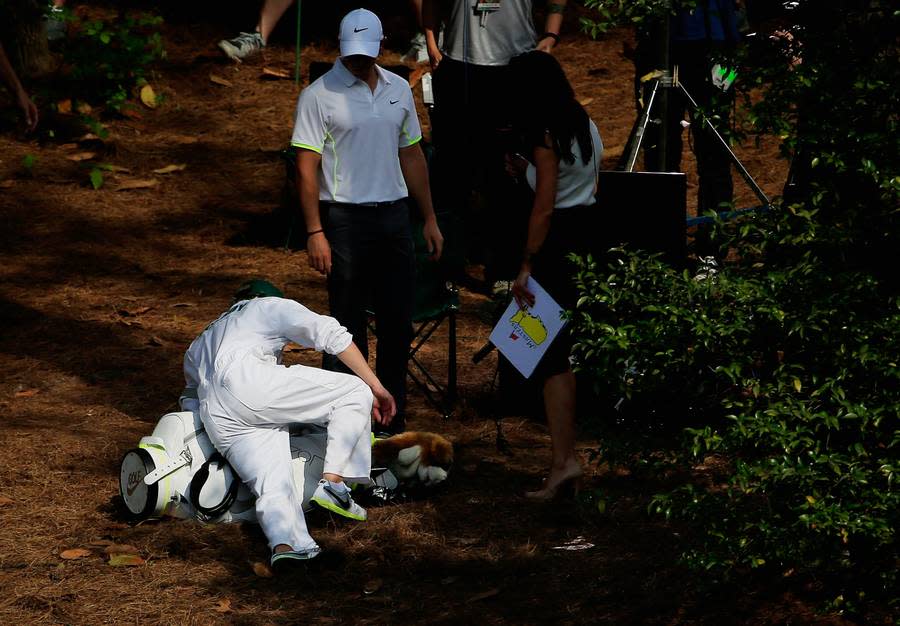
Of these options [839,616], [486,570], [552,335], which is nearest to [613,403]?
[552,335]

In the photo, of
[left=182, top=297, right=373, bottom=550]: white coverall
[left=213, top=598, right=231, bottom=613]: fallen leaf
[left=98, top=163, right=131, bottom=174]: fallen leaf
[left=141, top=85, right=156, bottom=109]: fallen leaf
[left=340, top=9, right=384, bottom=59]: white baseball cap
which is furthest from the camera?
[left=141, top=85, right=156, bottom=109]: fallen leaf

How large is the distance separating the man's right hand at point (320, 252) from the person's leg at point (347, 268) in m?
0.05

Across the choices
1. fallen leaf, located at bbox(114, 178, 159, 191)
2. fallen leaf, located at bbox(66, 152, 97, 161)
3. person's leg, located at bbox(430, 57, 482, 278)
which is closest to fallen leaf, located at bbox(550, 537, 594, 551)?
person's leg, located at bbox(430, 57, 482, 278)

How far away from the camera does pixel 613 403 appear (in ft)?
20.0

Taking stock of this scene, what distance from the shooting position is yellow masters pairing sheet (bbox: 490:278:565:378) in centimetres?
529

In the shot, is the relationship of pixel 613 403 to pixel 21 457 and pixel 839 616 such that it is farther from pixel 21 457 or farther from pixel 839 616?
pixel 21 457

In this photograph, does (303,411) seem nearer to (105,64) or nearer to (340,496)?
(340,496)

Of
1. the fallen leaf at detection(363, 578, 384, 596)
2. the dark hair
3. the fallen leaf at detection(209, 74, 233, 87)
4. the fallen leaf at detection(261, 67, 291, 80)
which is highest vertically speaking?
the dark hair

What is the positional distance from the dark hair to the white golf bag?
1.69 metres

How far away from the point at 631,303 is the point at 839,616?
1324 millimetres

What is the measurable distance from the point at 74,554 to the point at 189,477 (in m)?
0.56

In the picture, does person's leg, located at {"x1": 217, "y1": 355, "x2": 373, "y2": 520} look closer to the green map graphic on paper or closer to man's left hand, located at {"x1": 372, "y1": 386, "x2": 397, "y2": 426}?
man's left hand, located at {"x1": 372, "y1": 386, "x2": 397, "y2": 426}

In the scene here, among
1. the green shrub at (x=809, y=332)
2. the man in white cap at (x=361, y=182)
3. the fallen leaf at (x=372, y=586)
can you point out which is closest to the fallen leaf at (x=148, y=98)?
the man in white cap at (x=361, y=182)

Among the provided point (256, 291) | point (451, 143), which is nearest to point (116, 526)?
point (256, 291)
